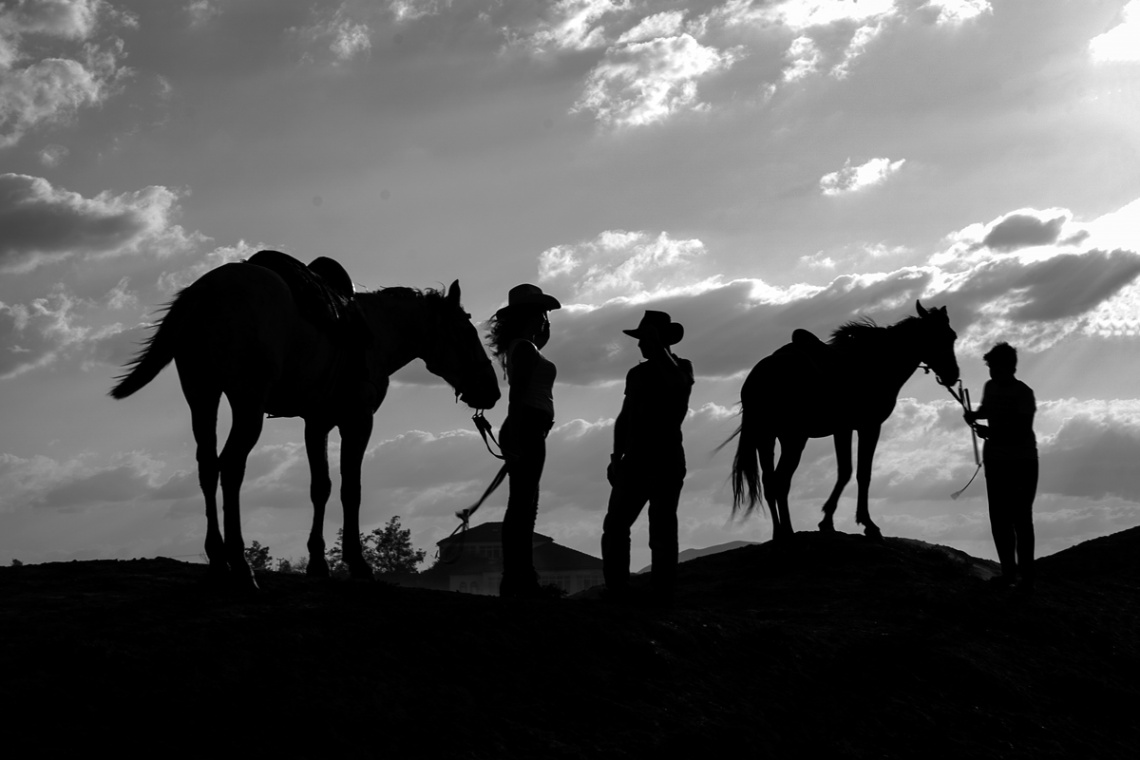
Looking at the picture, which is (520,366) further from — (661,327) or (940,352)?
(940,352)

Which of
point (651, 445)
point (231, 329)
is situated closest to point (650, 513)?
point (651, 445)

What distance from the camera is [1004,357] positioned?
39.7 feet

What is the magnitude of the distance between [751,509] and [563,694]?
7615 millimetres

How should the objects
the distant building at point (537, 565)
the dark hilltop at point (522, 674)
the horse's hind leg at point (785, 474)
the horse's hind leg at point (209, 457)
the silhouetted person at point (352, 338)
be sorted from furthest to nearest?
the distant building at point (537, 565) → the horse's hind leg at point (785, 474) → the silhouetted person at point (352, 338) → the horse's hind leg at point (209, 457) → the dark hilltop at point (522, 674)

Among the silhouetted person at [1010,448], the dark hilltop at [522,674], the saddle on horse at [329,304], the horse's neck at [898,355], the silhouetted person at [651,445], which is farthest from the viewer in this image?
the horse's neck at [898,355]

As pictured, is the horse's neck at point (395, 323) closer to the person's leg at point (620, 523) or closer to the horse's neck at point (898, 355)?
the person's leg at point (620, 523)

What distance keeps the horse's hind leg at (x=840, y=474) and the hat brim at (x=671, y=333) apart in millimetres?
5758

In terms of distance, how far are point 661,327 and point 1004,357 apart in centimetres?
470

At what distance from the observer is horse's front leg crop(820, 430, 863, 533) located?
14500mm

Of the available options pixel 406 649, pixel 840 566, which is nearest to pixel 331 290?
pixel 406 649

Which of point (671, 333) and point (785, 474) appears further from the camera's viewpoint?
point (785, 474)

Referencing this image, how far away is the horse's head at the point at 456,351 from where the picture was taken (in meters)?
10.7

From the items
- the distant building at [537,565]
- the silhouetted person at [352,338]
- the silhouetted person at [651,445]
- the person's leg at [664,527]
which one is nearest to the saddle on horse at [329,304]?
the silhouetted person at [352,338]

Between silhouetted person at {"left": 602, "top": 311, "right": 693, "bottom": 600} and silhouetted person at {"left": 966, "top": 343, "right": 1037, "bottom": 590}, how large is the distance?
171 inches
